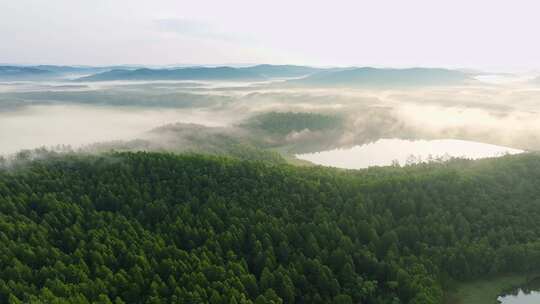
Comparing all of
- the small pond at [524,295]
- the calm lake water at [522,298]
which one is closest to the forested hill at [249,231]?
the small pond at [524,295]

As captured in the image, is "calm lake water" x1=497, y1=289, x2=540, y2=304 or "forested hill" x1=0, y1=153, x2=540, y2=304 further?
"calm lake water" x1=497, y1=289, x2=540, y2=304

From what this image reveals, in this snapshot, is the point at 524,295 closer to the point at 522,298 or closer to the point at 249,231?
the point at 522,298

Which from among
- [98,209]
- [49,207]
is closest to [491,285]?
[98,209]

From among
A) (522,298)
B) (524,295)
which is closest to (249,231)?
(522,298)

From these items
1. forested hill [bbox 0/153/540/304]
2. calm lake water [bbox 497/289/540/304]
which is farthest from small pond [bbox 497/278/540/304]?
forested hill [bbox 0/153/540/304]

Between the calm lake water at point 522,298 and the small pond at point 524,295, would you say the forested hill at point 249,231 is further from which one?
the calm lake water at point 522,298

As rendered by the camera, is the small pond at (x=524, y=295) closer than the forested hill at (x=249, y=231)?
No

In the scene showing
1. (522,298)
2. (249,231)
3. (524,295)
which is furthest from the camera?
(249,231)

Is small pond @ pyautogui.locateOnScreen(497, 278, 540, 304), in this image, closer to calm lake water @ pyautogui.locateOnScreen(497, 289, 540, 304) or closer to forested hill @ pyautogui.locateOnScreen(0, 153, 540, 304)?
calm lake water @ pyautogui.locateOnScreen(497, 289, 540, 304)

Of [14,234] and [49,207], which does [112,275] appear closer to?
[14,234]
